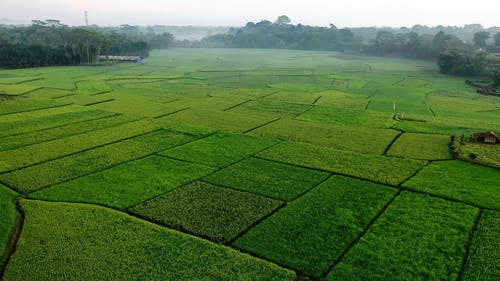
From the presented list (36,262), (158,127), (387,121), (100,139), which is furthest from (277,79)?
(36,262)

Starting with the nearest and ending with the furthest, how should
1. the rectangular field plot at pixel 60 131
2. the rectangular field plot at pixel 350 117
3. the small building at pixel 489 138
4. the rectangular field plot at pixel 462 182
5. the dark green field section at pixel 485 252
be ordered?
the dark green field section at pixel 485 252 → the rectangular field plot at pixel 462 182 → the rectangular field plot at pixel 60 131 → the small building at pixel 489 138 → the rectangular field plot at pixel 350 117

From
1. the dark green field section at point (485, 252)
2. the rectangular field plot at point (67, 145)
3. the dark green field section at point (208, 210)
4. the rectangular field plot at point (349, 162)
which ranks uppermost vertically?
the rectangular field plot at point (67, 145)

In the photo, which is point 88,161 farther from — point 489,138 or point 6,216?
point 489,138

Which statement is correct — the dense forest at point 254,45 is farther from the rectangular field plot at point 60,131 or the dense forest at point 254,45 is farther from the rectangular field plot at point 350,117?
the rectangular field plot at point 60,131

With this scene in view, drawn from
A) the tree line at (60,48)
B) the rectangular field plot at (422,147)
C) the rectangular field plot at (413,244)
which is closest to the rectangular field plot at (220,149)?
the rectangular field plot at (422,147)

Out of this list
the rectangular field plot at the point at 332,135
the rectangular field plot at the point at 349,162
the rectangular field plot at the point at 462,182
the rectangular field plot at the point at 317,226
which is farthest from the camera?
the rectangular field plot at the point at 332,135

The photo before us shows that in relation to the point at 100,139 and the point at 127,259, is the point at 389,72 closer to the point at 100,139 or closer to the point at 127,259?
the point at 100,139
